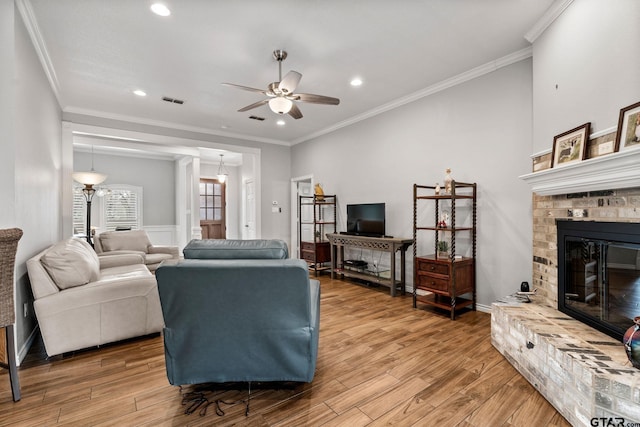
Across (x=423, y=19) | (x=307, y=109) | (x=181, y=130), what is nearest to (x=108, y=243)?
(x=181, y=130)

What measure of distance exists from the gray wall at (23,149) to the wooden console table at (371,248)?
150 inches

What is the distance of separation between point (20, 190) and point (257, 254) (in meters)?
2.08

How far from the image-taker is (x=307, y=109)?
16.2 ft

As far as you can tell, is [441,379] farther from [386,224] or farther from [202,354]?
[386,224]

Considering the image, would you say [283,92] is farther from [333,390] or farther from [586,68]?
[333,390]

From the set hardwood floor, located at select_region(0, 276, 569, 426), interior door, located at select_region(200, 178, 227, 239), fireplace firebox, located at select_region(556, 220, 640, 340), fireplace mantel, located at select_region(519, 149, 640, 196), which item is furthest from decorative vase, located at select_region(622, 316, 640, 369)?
interior door, located at select_region(200, 178, 227, 239)

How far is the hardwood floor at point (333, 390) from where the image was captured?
1.73m

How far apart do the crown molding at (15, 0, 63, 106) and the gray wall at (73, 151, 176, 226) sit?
13.8 feet

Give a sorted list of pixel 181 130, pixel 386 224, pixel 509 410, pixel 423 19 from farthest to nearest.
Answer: pixel 181 130 < pixel 386 224 < pixel 423 19 < pixel 509 410

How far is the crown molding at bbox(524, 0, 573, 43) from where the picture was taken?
7.84 ft

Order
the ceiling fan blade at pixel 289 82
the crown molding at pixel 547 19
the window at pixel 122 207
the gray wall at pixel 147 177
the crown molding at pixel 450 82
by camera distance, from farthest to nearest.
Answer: the window at pixel 122 207 → the gray wall at pixel 147 177 → the crown molding at pixel 450 82 → the ceiling fan blade at pixel 289 82 → the crown molding at pixel 547 19

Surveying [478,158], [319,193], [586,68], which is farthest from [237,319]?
[319,193]

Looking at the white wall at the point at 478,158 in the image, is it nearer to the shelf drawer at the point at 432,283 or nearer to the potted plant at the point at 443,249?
the potted plant at the point at 443,249

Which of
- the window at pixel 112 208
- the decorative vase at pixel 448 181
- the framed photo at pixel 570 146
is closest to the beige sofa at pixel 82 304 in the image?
the decorative vase at pixel 448 181
